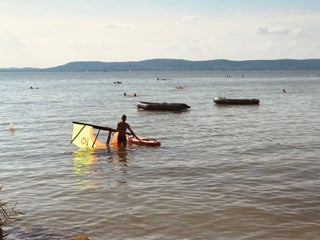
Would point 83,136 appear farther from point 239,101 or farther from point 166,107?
point 239,101

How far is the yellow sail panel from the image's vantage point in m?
25.8

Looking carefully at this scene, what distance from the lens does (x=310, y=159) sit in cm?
2277

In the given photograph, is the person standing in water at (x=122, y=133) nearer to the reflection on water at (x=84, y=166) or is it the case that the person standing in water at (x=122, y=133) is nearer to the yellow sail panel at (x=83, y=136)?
the yellow sail panel at (x=83, y=136)

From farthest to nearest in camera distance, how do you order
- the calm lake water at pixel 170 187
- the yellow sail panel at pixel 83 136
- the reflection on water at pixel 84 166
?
1. the yellow sail panel at pixel 83 136
2. the reflection on water at pixel 84 166
3. the calm lake water at pixel 170 187

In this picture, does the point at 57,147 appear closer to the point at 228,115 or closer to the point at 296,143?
the point at 296,143

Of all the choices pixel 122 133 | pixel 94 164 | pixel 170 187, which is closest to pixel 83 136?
pixel 122 133

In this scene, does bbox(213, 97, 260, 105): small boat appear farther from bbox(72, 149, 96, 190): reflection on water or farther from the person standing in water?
bbox(72, 149, 96, 190): reflection on water

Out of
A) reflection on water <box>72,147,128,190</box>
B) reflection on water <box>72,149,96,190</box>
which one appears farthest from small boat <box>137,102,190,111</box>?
reflection on water <box>72,149,96,190</box>

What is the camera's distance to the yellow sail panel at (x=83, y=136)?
2583 centimetres

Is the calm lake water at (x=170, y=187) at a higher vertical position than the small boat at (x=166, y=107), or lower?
lower

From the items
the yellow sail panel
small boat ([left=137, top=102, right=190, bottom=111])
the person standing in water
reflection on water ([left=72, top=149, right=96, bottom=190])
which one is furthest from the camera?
small boat ([left=137, top=102, right=190, bottom=111])

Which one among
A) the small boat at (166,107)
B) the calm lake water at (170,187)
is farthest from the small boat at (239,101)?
the calm lake water at (170,187)

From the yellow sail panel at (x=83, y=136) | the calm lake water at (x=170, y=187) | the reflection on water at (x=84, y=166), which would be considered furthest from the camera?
the yellow sail panel at (x=83, y=136)

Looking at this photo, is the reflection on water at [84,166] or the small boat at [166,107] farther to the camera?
the small boat at [166,107]
